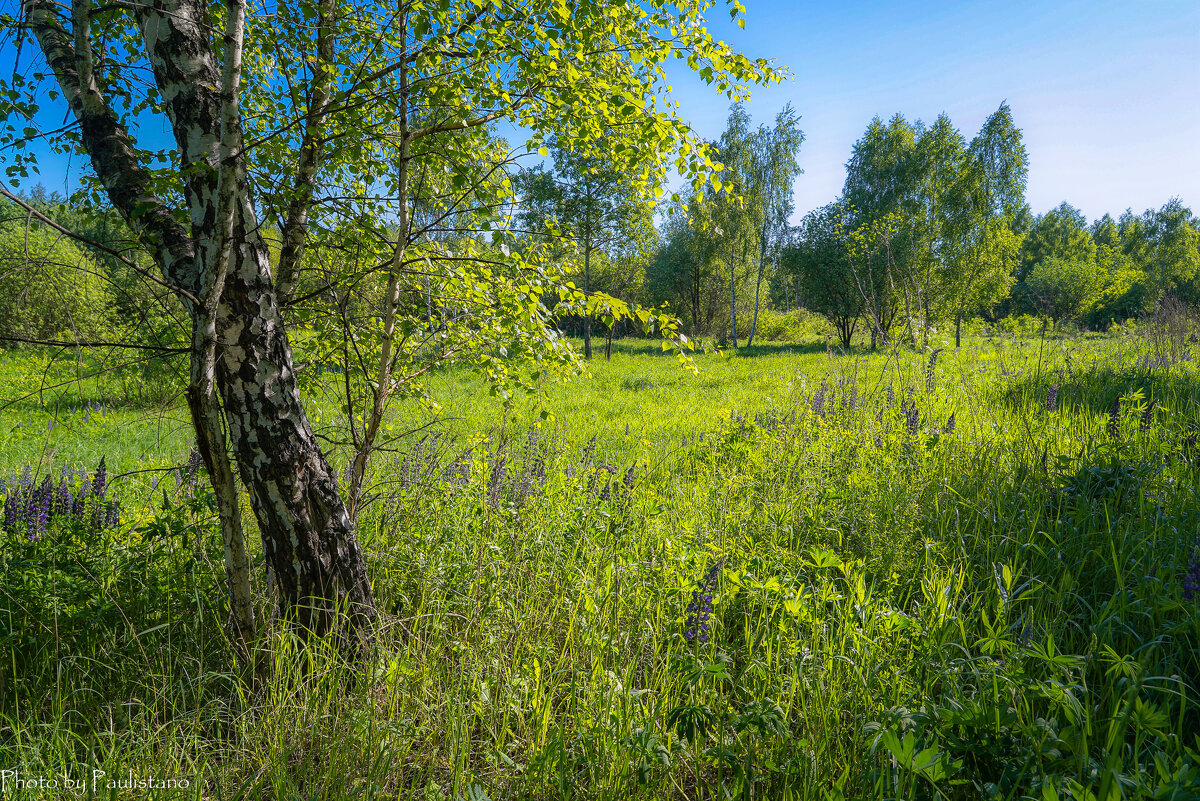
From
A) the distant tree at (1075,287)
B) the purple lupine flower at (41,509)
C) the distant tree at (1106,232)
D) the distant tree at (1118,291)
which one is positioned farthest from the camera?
the distant tree at (1106,232)

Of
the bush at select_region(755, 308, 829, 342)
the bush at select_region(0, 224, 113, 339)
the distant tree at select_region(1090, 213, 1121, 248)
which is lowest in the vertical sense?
the bush at select_region(0, 224, 113, 339)

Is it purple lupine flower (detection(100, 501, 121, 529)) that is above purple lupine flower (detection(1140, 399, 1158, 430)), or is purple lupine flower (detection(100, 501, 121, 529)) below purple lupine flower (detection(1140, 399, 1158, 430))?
below

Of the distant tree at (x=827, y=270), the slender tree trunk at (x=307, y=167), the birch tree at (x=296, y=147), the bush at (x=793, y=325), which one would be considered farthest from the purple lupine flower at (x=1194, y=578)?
the bush at (x=793, y=325)

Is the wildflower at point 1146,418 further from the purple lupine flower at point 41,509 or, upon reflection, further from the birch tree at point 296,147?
the purple lupine flower at point 41,509

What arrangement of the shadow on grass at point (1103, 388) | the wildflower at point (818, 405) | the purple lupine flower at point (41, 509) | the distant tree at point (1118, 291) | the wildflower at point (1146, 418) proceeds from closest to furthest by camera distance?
1. the purple lupine flower at point (41, 509)
2. the wildflower at point (1146, 418)
3. the shadow on grass at point (1103, 388)
4. the wildflower at point (818, 405)
5. the distant tree at point (1118, 291)

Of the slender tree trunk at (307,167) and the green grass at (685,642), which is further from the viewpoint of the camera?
the slender tree trunk at (307,167)

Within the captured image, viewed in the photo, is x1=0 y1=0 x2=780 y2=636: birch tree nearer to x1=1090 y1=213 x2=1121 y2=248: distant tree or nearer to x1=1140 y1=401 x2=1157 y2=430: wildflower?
x1=1140 y1=401 x2=1157 y2=430: wildflower

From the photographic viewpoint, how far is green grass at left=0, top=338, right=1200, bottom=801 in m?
1.58

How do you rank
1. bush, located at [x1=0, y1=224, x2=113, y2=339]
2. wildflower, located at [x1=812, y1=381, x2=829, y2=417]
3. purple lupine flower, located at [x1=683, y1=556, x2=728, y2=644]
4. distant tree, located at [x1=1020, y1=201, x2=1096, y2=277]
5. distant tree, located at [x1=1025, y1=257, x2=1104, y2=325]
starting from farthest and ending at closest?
distant tree, located at [x1=1020, y1=201, x2=1096, y2=277]
distant tree, located at [x1=1025, y1=257, x2=1104, y2=325]
wildflower, located at [x1=812, y1=381, x2=829, y2=417]
purple lupine flower, located at [x1=683, y1=556, x2=728, y2=644]
bush, located at [x1=0, y1=224, x2=113, y2=339]

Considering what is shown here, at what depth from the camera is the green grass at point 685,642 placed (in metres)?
1.58

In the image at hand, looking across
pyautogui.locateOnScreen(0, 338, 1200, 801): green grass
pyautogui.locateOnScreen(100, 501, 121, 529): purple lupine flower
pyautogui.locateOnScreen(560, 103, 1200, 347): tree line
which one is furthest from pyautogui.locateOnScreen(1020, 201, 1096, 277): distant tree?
pyautogui.locateOnScreen(100, 501, 121, 529): purple lupine flower

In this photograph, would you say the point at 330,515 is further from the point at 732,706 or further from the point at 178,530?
the point at 732,706

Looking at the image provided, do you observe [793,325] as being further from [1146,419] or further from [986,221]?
[1146,419]

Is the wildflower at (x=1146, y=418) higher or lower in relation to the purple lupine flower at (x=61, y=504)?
higher
